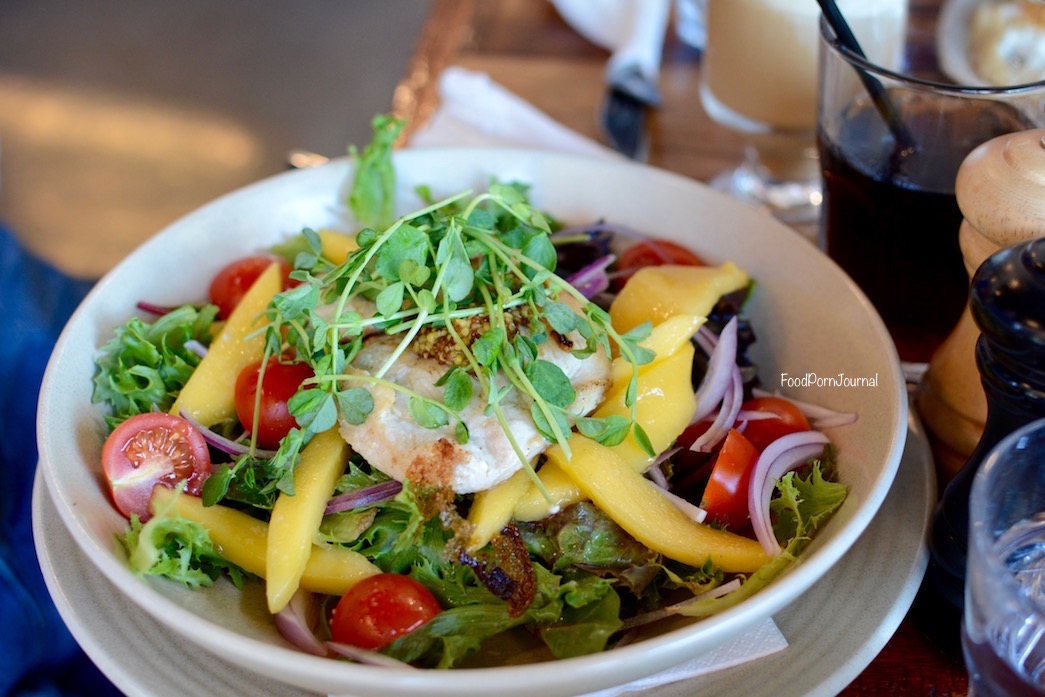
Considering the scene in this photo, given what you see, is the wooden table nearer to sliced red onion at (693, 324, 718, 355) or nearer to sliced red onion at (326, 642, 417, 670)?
sliced red onion at (693, 324, 718, 355)

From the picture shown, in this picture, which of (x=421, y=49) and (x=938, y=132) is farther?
(x=421, y=49)

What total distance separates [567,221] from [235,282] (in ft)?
2.64

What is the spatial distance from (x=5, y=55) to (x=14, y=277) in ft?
13.7

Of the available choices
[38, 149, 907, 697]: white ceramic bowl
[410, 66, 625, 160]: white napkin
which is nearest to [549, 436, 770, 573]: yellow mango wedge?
[38, 149, 907, 697]: white ceramic bowl

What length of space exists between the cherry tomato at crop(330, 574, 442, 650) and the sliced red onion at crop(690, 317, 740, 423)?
24.8 inches

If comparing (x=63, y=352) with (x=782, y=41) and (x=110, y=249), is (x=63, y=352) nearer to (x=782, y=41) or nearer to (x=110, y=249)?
(x=782, y=41)

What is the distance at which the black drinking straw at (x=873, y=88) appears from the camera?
5.89 ft

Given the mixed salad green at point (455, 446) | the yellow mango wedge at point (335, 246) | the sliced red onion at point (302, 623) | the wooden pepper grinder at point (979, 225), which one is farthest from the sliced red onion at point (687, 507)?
the yellow mango wedge at point (335, 246)

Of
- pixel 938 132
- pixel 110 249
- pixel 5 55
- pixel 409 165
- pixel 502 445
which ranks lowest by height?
pixel 110 249

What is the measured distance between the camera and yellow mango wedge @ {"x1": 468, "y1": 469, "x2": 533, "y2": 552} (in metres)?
1.43

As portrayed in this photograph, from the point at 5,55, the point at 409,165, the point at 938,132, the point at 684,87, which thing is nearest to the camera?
the point at 938,132

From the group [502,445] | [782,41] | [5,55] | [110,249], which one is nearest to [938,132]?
[782,41]

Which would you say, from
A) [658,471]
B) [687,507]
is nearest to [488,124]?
[658,471]

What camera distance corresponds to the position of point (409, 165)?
87.1 inches
